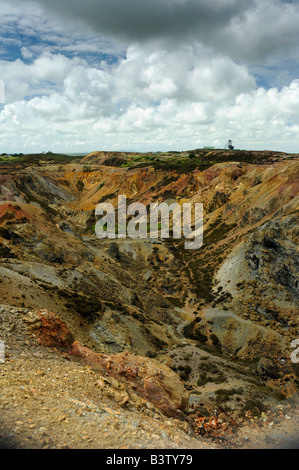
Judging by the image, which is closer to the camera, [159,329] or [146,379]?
[146,379]

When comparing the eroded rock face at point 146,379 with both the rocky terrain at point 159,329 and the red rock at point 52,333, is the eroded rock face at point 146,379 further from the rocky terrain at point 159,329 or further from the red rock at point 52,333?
the red rock at point 52,333

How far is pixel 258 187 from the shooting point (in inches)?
2586

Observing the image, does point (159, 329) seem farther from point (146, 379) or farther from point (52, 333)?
point (52, 333)

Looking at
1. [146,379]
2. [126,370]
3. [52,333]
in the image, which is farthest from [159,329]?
[52,333]

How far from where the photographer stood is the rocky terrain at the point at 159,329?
35.7ft

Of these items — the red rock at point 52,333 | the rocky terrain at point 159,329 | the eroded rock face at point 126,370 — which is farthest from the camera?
the eroded rock face at point 126,370

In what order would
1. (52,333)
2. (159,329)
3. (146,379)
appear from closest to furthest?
(52,333) → (146,379) → (159,329)

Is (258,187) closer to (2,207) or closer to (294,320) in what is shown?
(294,320)

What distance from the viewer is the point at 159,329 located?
3400cm

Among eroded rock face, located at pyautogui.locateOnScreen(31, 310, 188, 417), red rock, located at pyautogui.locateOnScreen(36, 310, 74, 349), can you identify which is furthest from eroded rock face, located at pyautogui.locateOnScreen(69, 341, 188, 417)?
red rock, located at pyautogui.locateOnScreen(36, 310, 74, 349)

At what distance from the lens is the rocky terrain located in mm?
10891

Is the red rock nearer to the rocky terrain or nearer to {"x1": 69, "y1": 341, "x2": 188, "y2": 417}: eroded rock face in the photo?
the rocky terrain

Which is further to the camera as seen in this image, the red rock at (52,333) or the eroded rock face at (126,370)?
the eroded rock face at (126,370)

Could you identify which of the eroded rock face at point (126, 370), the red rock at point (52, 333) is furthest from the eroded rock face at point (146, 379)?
the red rock at point (52, 333)
